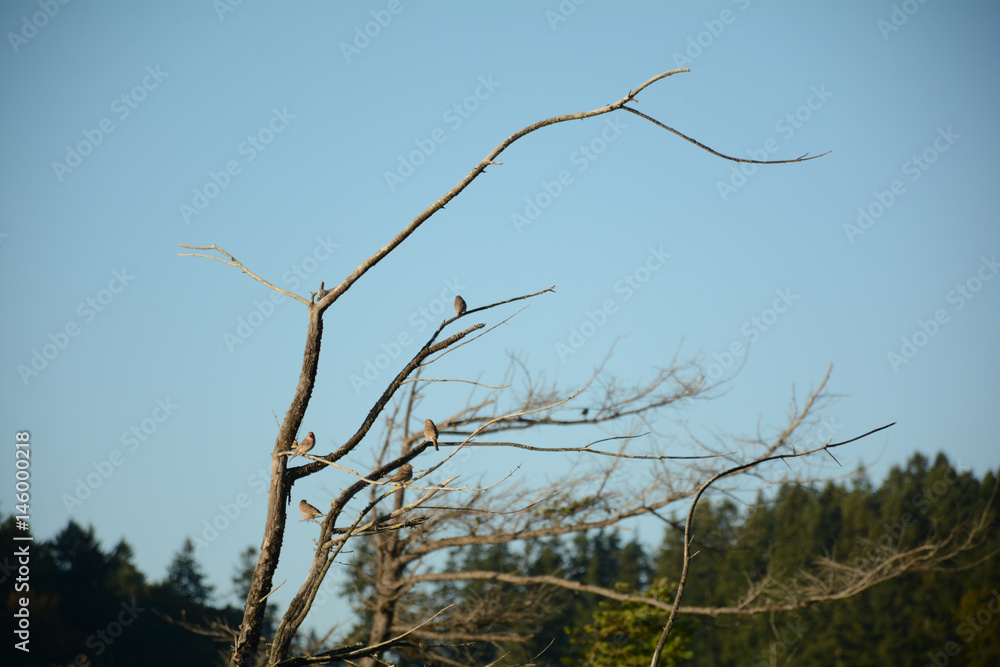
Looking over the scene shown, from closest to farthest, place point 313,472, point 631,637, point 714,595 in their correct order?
point 313,472
point 631,637
point 714,595

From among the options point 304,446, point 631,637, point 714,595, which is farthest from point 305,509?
point 714,595

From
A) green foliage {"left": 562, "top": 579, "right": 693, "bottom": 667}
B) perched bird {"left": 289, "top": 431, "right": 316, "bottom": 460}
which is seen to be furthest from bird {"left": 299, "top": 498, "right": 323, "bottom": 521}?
green foliage {"left": 562, "top": 579, "right": 693, "bottom": 667}

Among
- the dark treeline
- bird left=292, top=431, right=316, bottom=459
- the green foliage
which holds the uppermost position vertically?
the dark treeline

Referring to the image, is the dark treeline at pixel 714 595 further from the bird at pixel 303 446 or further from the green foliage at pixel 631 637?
the bird at pixel 303 446

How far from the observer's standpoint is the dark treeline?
65.2 ft

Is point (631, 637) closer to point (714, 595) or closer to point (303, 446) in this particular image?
point (303, 446)

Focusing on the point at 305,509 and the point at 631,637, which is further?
the point at 631,637

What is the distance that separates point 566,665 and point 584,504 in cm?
208

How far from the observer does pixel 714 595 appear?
1770 inches

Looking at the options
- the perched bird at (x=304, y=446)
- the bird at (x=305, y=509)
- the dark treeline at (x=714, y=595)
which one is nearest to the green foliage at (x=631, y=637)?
the dark treeline at (x=714, y=595)

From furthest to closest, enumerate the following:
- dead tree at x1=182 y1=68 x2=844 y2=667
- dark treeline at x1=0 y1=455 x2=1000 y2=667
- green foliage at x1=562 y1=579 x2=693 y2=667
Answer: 1. dark treeline at x1=0 y1=455 x2=1000 y2=667
2. green foliage at x1=562 y1=579 x2=693 y2=667
3. dead tree at x1=182 y1=68 x2=844 y2=667

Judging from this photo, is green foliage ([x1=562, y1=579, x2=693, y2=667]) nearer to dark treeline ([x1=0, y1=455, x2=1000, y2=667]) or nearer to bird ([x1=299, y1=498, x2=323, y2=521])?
dark treeline ([x1=0, y1=455, x2=1000, y2=667])

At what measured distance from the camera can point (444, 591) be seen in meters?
12.1

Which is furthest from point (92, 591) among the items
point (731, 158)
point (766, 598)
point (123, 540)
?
point (731, 158)
